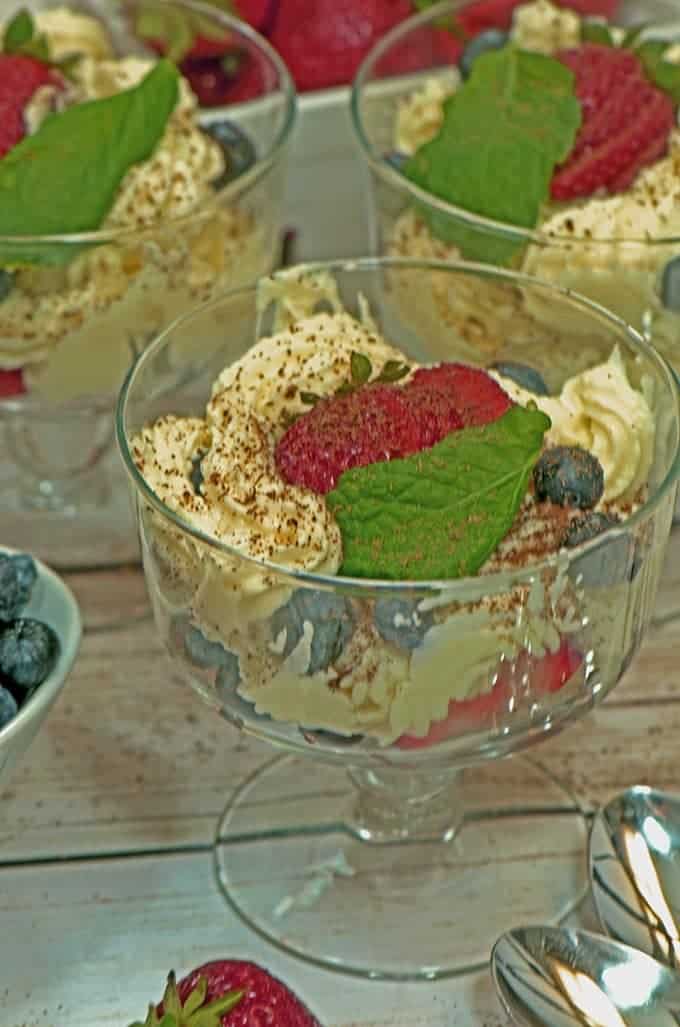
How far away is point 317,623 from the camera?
3.04 ft

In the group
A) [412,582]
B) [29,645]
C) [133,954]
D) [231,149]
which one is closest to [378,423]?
[412,582]

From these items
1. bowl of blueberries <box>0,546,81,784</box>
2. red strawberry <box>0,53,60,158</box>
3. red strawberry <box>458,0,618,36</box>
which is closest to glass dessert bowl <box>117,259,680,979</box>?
bowl of blueberries <box>0,546,81,784</box>

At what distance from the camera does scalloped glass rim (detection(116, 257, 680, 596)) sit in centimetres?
90

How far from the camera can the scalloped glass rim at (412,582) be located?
901 millimetres

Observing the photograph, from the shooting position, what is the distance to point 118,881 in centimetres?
117

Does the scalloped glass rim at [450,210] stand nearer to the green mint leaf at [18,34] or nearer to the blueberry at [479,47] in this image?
the blueberry at [479,47]

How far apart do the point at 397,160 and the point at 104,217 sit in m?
0.25

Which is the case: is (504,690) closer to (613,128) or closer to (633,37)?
(613,128)

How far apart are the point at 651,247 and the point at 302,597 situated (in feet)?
1.50

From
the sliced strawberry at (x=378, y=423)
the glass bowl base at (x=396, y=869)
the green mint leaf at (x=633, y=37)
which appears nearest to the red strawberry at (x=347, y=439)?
the sliced strawberry at (x=378, y=423)

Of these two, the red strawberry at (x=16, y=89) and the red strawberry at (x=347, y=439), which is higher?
the red strawberry at (x=16, y=89)

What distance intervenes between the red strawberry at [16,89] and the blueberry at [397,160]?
29cm

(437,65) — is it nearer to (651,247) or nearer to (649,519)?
(651,247)

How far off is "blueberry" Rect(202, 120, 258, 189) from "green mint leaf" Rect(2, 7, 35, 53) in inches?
6.7
